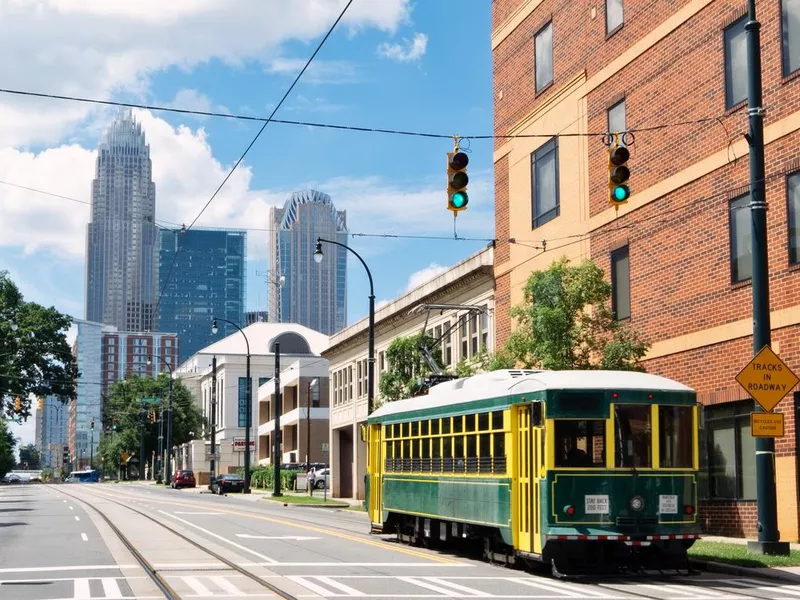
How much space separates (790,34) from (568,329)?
24.6 ft

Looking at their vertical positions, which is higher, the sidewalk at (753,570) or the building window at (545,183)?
the building window at (545,183)

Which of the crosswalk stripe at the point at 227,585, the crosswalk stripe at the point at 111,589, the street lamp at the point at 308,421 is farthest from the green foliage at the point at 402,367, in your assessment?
the street lamp at the point at 308,421

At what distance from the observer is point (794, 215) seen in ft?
77.1

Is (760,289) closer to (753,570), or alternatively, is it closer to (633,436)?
(633,436)

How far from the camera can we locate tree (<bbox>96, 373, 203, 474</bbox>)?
11937 centimetres

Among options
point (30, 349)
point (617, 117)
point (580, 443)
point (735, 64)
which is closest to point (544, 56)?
point (617, 117)

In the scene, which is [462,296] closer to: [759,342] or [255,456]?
[759,342]

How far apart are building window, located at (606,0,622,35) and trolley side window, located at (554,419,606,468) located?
16.8 metres

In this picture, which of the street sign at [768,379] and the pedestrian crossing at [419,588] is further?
the street sign at [768,379]

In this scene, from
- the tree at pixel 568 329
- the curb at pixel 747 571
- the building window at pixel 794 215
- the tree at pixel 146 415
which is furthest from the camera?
the tree at pixel 146 415

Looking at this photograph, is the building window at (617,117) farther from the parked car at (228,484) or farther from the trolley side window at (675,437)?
the parked car at (228,484)

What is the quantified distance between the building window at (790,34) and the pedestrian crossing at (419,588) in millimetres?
10986

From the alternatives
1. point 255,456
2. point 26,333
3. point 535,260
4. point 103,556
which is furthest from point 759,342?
point 255,456

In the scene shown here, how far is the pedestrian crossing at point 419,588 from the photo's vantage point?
14633mm
